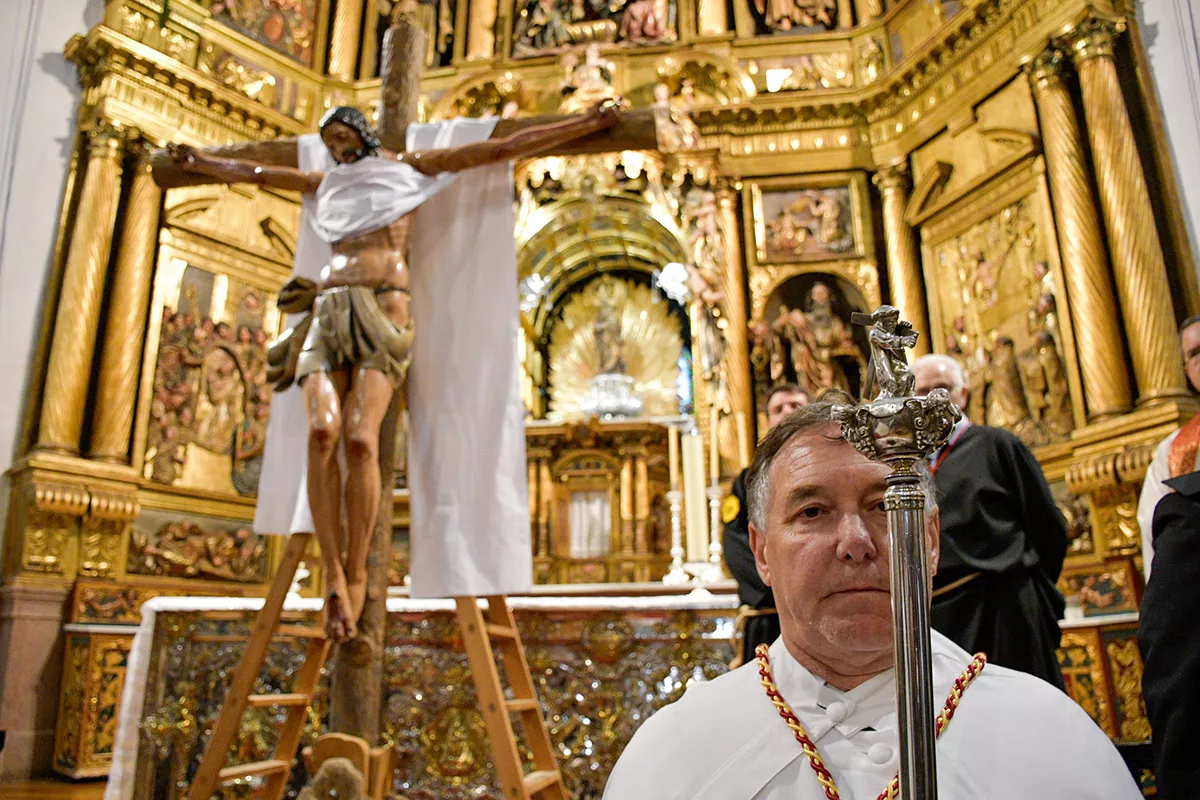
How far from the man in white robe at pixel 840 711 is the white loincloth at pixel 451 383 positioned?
166 centimetres

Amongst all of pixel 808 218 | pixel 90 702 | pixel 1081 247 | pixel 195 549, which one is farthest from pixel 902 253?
pixel 90 702

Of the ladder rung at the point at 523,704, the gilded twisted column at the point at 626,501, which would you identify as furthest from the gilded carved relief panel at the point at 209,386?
the ladder rung at the point at 523,704

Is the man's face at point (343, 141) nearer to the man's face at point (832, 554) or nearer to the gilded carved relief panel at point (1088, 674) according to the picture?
the man's face at point (832, 554)

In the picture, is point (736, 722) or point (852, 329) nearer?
point (736, 722)

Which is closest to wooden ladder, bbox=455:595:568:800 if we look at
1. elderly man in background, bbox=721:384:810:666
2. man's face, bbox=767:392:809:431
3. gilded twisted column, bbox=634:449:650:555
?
elderly man in background, bbox=721:384:810:666

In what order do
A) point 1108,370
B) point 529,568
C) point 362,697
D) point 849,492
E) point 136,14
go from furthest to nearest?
point 136,14
point 1108,370
point 529,568
point 362,697
point 849,492

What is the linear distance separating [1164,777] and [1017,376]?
535 cm

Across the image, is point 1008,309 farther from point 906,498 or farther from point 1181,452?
point 906,498

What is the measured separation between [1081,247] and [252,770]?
5482 millimetres

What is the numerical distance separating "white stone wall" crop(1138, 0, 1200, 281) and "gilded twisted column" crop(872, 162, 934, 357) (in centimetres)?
→ 207

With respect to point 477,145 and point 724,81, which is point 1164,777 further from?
point 724,81

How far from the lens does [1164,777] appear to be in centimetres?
136

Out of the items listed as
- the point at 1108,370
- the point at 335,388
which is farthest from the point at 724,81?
the point at 335,388

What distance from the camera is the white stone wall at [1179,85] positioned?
510 cm
